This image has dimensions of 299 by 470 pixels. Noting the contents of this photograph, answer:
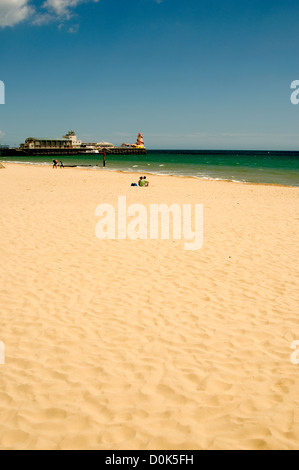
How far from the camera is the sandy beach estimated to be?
2889 mm

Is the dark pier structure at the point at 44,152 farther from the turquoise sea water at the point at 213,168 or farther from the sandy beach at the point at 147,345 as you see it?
the sandy beach at the point at 147,345

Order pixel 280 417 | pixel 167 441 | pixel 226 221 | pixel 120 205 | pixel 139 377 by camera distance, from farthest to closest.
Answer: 1. pixel 120 205
2. pixel 226 221
3. pixel 139 377
4. pixel 280 417
5. pixel 167 441

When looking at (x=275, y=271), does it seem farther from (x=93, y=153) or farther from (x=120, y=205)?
(x=93, y=153)

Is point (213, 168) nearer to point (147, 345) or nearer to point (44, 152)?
point (147, 345)

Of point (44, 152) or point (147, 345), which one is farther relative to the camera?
point (44, 152)

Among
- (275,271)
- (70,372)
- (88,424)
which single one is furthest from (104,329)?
(275,271)

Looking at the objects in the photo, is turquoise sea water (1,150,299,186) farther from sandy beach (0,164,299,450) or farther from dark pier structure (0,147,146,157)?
sandy beach (0,164,299,450)

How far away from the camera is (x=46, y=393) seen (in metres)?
3.25

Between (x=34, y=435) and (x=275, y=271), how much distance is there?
552 cm

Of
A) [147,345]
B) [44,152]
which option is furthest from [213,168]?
[44,152]

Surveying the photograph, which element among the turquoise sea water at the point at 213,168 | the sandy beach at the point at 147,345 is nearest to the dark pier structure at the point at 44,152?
the turquoise sea water at the point at 213,168

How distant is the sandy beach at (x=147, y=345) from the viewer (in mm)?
2889

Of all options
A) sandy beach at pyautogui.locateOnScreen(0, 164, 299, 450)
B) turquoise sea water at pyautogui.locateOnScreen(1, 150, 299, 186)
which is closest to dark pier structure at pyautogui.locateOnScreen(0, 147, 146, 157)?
turquoise sea water at pyautogui.locateOnScreen(1, 150, 299, 186)

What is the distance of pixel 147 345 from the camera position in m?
4.05
